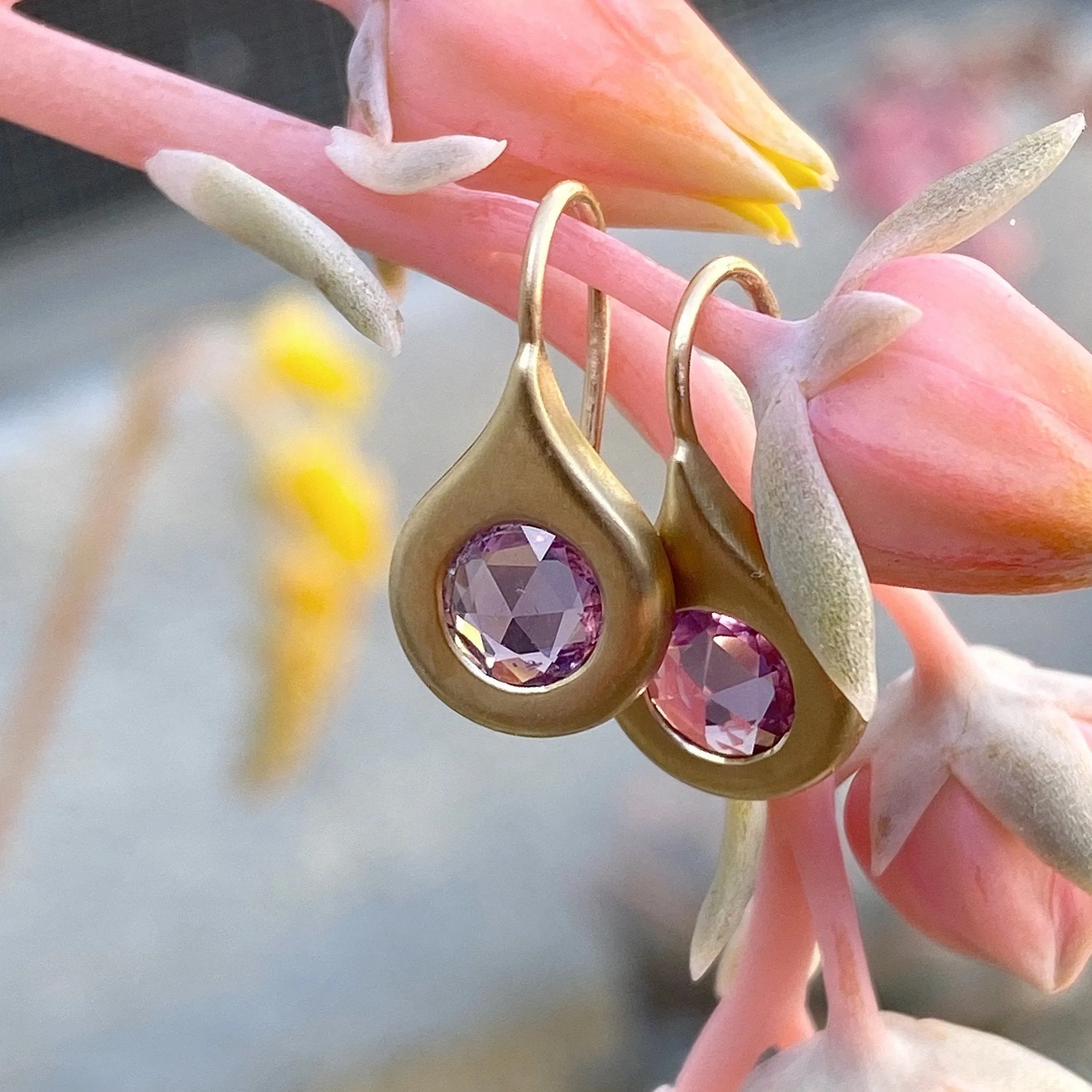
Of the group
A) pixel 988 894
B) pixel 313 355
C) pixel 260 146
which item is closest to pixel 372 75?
pixel 260 146

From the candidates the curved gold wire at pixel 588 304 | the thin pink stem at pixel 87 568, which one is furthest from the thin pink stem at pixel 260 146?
the thin pink stem at pixel 87 568

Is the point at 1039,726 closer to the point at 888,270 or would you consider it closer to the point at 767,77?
the point at 888,270

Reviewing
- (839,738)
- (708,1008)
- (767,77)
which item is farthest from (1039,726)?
(767,77)

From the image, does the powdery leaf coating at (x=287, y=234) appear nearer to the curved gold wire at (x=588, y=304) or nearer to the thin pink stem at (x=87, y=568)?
the curved gold wire at (x=588, y=304)

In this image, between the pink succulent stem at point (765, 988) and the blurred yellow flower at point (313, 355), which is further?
the blurred yellow flower at point (313, 355)

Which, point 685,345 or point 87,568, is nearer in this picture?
point 685,345

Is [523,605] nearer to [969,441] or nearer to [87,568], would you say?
[969,441]
